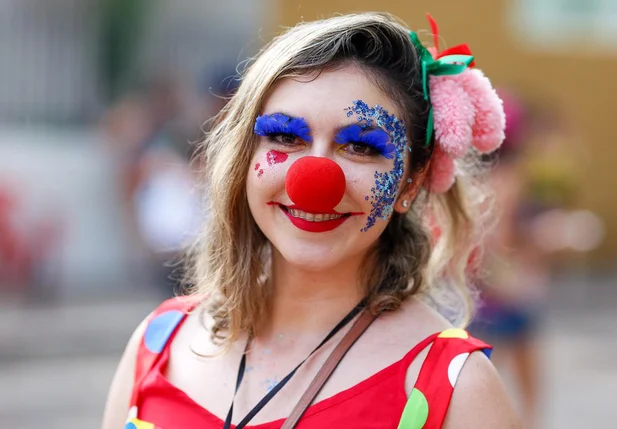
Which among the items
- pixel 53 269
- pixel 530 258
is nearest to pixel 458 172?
pixel 530 258

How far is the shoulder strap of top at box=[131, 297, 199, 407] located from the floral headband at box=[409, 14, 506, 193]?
663 mm

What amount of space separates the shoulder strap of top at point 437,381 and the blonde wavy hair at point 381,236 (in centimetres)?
19

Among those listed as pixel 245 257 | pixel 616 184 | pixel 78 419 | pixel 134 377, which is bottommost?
pixel 78 419

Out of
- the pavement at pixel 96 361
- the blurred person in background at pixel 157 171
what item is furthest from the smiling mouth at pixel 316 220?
the pavement at pixel 96 361

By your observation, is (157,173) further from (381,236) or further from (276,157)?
(276,157)

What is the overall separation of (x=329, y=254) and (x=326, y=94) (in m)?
0.33

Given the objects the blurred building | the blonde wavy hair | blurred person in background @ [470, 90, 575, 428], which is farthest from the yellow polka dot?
the blurred building

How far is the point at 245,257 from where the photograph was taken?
2281 millimetres

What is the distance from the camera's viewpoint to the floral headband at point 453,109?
2162 mm

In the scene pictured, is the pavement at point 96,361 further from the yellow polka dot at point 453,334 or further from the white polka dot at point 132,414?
the yellow polka dot at point 453,334

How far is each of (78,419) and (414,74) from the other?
4.46 meters

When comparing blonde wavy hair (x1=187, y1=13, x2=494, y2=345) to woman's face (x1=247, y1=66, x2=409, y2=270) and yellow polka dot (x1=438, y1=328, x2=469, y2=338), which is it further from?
yellow polka dot (x1=438, y1=328, x2=469, y2=338)

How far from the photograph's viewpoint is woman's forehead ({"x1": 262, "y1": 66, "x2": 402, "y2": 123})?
2.01 meters

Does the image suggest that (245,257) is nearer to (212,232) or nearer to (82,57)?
(212,232)
